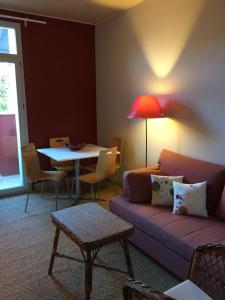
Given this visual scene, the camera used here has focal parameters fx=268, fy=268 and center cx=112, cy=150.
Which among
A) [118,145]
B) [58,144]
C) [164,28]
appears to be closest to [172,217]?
[118,145]

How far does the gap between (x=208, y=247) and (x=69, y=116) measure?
340 centimetres

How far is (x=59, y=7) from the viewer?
3.60 meters

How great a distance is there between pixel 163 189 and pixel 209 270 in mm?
1110

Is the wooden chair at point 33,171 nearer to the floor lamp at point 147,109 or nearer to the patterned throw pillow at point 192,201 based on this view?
the floor lamp at point 147,109

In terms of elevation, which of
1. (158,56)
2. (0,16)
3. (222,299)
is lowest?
(222,299)

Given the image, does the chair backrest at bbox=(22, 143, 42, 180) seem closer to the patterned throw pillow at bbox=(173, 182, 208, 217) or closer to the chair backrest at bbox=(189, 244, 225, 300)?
the patterned throw pillow at bbox=(173, 182, 208, 217)

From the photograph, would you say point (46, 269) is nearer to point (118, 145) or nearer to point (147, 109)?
point (147, 109)

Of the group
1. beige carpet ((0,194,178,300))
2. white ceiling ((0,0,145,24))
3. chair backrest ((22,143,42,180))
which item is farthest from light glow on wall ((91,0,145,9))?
A: beige carpet ((0,194,178,300))

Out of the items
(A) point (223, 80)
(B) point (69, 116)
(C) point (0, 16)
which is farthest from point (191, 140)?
(C) point (0, 16)

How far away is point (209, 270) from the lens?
62.7 inches

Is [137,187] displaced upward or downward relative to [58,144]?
downward

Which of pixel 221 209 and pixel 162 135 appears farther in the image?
pixel 162 135

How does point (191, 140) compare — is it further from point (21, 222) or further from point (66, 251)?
point (21, 222)

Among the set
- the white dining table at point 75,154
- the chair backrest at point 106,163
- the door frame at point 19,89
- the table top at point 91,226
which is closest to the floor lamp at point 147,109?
the chair backrest at point 106,163
